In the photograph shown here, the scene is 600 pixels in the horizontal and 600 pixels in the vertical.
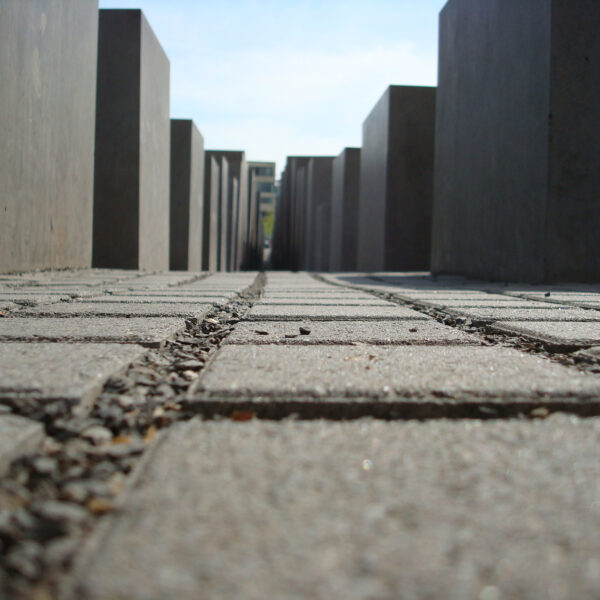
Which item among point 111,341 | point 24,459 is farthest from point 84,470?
point 111,341

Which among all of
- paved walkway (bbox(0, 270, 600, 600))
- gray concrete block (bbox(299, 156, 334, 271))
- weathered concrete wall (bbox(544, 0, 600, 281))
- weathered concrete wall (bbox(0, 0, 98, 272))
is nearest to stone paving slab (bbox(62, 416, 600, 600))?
paved walkway (bbox(0, 270, 600, 600))

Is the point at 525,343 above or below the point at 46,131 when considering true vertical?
below

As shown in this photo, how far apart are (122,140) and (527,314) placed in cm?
577

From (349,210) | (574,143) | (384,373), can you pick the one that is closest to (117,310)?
(384,373)

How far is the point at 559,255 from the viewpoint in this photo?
189 inches

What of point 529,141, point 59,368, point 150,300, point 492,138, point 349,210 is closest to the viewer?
point 59,368

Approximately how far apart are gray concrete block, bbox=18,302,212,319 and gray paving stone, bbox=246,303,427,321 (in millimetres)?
208

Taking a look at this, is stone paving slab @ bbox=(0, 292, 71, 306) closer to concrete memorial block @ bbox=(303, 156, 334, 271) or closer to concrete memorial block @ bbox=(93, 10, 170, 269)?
concrete memorial block @ bbox=(93, 10, 170, 269)

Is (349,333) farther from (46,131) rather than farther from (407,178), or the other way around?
(407,178)

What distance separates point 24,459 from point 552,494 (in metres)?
0.57

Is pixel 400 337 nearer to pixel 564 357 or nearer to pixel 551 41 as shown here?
pixel 564 357

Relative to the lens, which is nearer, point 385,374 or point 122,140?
point 385,374

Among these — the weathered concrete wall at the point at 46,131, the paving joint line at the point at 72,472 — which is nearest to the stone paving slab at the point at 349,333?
the paving joint line at the point at 72,472

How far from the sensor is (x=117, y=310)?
6.68 feet
